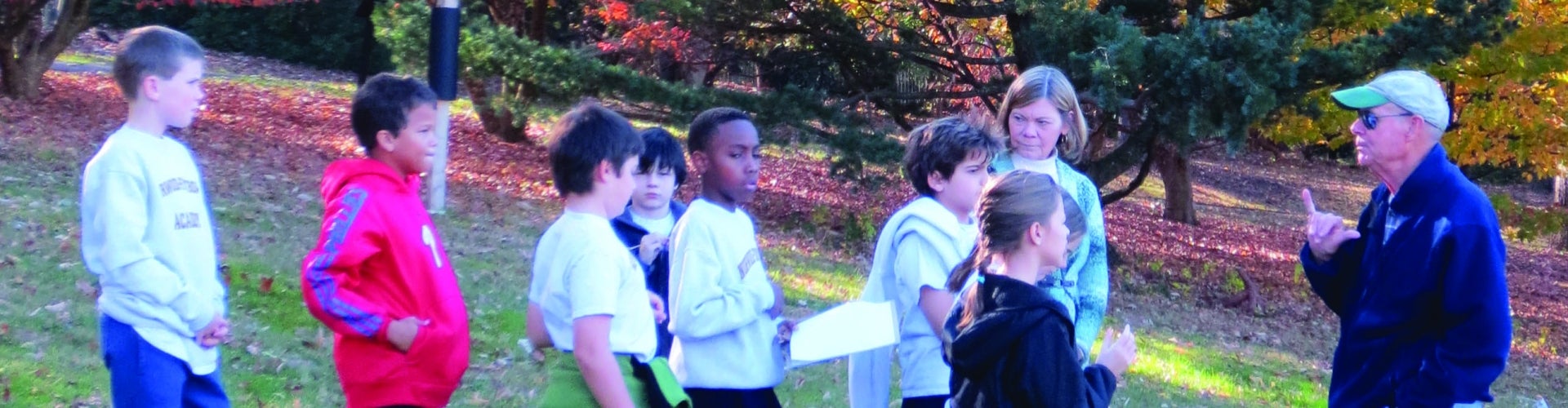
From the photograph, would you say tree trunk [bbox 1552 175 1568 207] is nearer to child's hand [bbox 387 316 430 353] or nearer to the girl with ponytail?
the girl with ponytail

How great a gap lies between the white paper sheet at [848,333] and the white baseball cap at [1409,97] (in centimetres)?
137

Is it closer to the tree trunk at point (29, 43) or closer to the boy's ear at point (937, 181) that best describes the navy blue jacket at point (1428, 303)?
the boy's ear at point (937, 181)

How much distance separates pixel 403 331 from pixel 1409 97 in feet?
8.73

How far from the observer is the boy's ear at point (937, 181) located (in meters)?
3.73

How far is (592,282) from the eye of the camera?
117 inches

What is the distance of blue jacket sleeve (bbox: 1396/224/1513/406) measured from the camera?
3375 mm

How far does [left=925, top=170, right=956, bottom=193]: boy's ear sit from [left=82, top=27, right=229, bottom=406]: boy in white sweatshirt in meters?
1.97

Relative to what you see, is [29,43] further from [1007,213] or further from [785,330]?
[1007,213]

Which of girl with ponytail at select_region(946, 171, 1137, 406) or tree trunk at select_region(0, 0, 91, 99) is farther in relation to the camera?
tree trunk at select_region(0, 0, 91, 99)

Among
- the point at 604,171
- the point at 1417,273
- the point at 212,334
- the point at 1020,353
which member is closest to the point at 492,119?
the point at 212,334

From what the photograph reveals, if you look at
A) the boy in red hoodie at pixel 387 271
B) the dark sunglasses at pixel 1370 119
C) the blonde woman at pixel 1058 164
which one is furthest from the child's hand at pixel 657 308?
the dark sunglasses at pixel 1370 119

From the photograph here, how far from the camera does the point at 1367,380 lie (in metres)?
3.67

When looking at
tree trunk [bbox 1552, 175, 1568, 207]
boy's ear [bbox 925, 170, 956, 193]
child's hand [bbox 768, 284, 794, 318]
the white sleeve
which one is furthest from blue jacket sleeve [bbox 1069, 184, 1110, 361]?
tree trunk [bbox 1552, 175, 1568, 207]

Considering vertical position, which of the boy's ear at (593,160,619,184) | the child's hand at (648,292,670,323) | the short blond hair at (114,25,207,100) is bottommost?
the child's hand at (648,292,670,323)
